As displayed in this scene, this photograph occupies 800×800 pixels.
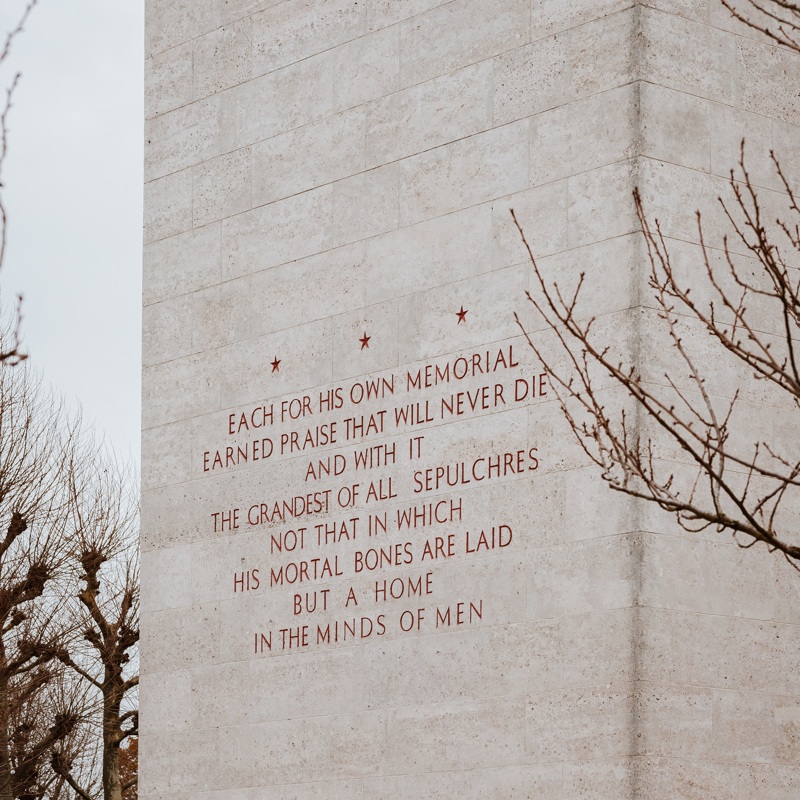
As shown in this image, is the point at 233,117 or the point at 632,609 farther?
the point at 233,117

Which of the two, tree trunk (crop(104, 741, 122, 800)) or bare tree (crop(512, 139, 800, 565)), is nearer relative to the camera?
bare tree (crop(512, 139, 800, 565))

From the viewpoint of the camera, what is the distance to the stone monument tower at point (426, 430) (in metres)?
12.9

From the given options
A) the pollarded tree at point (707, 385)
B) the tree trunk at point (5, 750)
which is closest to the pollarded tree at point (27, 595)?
the tree trunk at point (5, 750)

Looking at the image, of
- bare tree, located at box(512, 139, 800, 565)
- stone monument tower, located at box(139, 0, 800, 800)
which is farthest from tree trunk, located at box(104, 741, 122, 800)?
bare tree, located at box(512, 139, 800, 565)

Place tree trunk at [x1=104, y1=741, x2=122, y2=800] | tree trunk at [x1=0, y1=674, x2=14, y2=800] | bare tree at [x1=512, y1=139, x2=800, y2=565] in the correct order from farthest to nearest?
tree trunk at [x1=104, y1=741, x2=122, y2=800] → tree trunk at [x1=0, y1=674, x2=14, y2=800] → bare tree at [x1=512, y1=139, x2=800, y2=565]

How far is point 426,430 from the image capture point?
14.3 meters

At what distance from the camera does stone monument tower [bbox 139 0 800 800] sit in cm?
1288

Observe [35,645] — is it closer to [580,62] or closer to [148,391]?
[148,391]

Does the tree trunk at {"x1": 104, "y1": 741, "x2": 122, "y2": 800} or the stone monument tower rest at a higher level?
the stone monument tower

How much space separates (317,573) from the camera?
14.9 metres

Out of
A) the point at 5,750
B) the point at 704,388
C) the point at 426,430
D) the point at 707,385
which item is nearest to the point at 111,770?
the point at 5,750

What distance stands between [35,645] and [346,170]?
16905 mm

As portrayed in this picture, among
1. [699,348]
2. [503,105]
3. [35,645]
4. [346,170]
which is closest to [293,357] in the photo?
[346,170]

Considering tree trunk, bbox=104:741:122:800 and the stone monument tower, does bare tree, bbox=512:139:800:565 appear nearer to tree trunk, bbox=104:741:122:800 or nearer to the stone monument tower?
the stone monument tower
